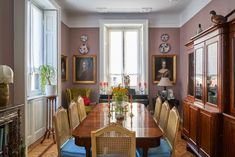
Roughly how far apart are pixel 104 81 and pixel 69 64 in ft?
3.53

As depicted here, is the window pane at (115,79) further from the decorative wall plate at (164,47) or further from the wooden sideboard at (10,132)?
the wooden sideboard at (10,132)

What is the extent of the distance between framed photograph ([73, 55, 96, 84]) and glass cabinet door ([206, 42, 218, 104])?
4.15 m

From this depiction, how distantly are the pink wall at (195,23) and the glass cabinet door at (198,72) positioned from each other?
73 cm

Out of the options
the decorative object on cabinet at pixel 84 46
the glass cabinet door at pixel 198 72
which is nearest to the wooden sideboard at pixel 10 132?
the glass cabinet door at pixel 198 72

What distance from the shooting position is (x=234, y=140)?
3008 mm

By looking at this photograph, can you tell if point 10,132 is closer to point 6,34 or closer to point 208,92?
point 6,34

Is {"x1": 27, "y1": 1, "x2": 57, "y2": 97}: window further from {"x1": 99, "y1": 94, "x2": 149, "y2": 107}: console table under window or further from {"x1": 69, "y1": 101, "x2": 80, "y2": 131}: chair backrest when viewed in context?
{"x1": 69, "y1": 101, "x2": 80, "y2": 131}: chair backrest

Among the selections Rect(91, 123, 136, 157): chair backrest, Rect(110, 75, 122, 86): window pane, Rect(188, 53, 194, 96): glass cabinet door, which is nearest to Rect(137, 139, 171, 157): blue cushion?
Rect(91, 123, 136, 157): chair backrest

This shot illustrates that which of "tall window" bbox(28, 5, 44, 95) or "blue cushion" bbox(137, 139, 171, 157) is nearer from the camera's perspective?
"blue cushion" bbox(137, 139, 171, 157)

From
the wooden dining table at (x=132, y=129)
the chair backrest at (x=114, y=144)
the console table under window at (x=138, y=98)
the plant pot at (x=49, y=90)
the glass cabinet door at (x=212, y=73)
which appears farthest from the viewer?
the console table under window at (x=138, y=98)

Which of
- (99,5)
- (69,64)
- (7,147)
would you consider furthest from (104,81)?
(7,147)

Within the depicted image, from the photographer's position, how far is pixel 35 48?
18.6 ft

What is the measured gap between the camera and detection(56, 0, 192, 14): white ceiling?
6.31 metres

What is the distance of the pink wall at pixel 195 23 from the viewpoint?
4301 mm
